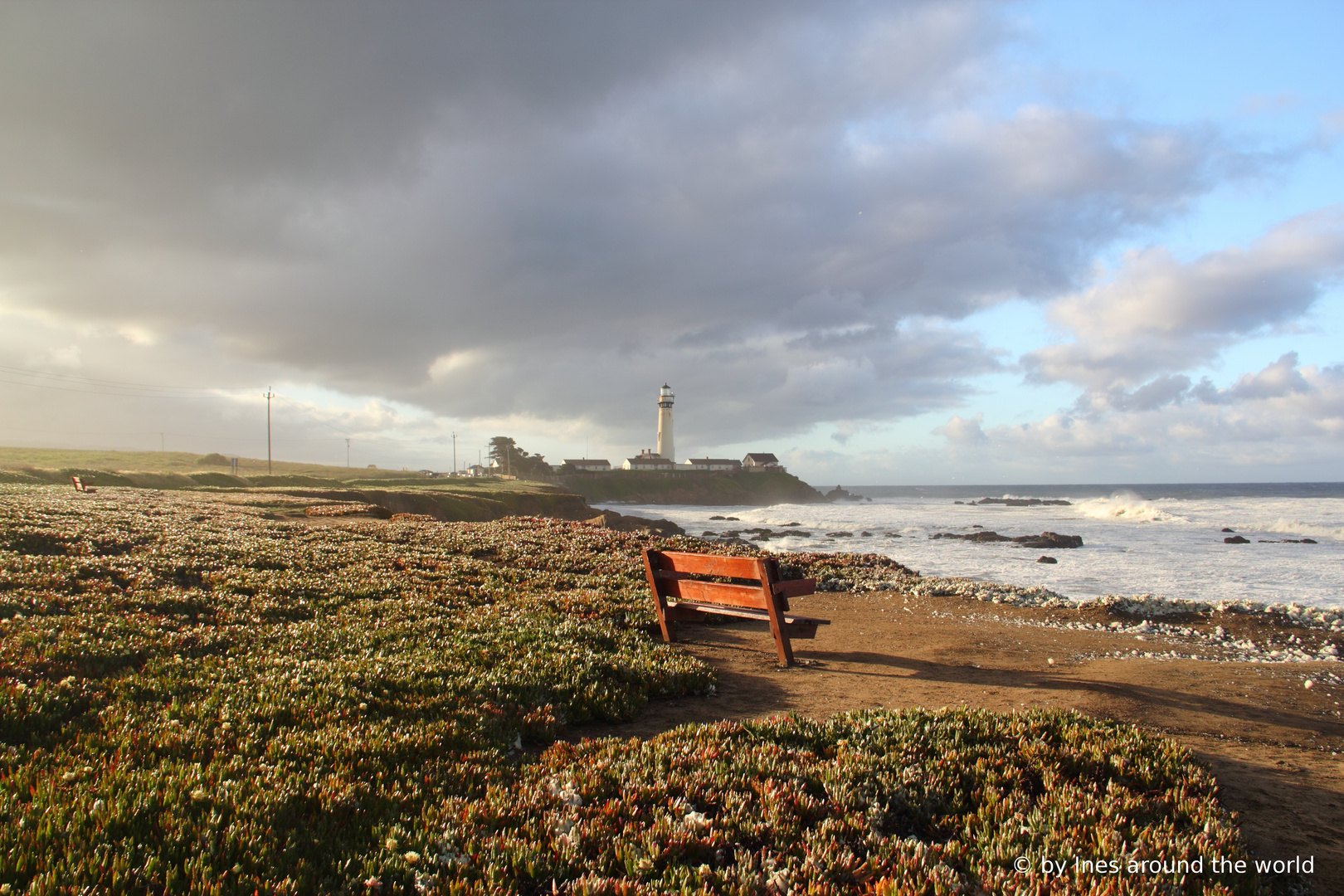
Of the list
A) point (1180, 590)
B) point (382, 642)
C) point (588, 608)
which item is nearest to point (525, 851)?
point (382, 642)

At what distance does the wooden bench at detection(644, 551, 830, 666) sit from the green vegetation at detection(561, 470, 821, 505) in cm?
11865

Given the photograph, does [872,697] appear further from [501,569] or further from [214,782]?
[501,569]

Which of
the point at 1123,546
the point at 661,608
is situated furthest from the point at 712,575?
the point at 1123,546

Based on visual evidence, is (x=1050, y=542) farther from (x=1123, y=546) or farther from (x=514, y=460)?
(x=514, y=460)

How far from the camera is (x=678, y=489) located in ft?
455

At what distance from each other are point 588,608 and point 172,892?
9566 millimetres

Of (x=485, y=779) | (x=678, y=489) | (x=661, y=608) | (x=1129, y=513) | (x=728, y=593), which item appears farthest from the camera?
(x=678, y=489)

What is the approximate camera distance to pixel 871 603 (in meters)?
16.8

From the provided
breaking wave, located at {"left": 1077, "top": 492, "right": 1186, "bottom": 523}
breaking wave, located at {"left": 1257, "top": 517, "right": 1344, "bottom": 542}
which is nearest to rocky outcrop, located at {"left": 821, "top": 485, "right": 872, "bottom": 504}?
breaking wave, located at {"left": 1077, "top": 492, "right": 1186, "bottom": 523}

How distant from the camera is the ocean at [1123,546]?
Result: 2795 cm

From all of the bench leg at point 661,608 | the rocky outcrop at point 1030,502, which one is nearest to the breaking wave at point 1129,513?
the rocky outcrop at point 1030,502

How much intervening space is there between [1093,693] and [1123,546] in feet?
147

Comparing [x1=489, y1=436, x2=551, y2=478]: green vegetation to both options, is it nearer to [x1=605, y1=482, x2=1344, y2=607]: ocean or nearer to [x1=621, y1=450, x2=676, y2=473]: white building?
[x1=621, y1=450, x2=676, y2=473]: white building

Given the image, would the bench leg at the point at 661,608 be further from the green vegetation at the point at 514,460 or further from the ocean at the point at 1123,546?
the green vegetation at the point at 514,460
